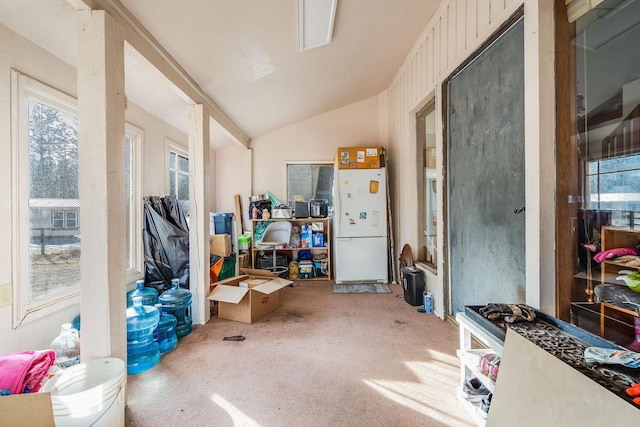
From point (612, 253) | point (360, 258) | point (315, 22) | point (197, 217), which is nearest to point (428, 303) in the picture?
point (360, 258)

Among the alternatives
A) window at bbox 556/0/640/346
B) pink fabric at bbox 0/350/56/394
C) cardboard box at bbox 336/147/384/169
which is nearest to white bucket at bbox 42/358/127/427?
pink fabric at bbox 0/350/56/394

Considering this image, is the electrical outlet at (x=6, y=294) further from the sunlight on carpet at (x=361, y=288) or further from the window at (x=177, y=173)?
the sunlight on carpet at (x=361, y=288)

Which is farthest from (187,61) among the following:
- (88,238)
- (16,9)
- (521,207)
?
(521,207)

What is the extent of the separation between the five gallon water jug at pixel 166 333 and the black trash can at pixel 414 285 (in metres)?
2.38

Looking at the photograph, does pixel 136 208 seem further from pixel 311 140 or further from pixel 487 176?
pixel 487 176

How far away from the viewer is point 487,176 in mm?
1946

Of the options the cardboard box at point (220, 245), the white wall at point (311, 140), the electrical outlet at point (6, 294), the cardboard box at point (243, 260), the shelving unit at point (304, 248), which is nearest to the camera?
the electrical outlet at point (6, 294)

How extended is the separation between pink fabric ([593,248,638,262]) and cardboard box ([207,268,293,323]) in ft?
8.00

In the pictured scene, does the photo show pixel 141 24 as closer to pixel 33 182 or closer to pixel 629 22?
pixel 33 182

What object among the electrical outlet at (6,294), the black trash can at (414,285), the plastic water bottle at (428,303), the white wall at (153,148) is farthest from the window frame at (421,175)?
the electrical outlet at (6,294)

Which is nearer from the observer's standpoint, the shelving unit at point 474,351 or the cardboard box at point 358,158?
the shelving unit at point 474,351

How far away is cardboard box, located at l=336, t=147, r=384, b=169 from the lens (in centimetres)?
383

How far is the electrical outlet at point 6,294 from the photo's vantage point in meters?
1.57

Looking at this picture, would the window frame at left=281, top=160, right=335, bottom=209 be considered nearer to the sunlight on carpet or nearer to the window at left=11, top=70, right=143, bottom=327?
the sunlight on carpet
